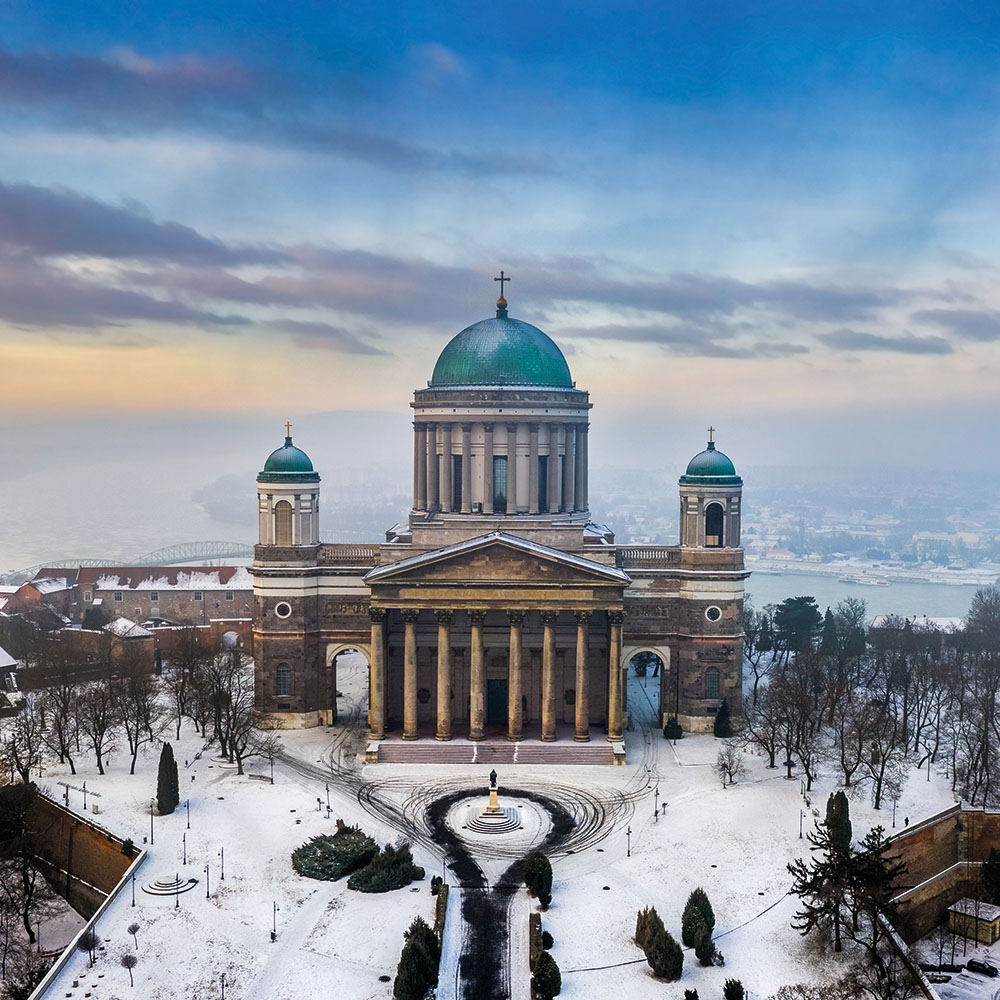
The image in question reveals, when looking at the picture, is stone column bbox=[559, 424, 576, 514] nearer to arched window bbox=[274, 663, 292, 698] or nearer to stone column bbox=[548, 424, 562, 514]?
stone column bbox=[548, 424, 562, 514]

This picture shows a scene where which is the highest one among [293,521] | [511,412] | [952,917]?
[511,412]

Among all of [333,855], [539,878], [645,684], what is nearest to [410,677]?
[333,855]

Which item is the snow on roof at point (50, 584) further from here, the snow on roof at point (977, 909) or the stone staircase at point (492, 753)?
the snow on roof at point (977, 909)

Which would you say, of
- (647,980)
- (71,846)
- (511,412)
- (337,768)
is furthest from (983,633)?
(71,846)

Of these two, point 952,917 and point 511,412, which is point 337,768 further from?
point 952,917

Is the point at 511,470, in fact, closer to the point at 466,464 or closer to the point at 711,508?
the point at 466,464

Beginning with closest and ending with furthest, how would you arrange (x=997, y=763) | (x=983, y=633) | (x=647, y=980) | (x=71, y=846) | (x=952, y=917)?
(x=647, y=980) → (x=952, y=917) → (x=71, y=846) → (x=997, y=763) → (x=983, y=633)

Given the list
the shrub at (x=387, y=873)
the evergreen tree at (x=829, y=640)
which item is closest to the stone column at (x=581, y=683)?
the shrub at (x=387, y=873)
